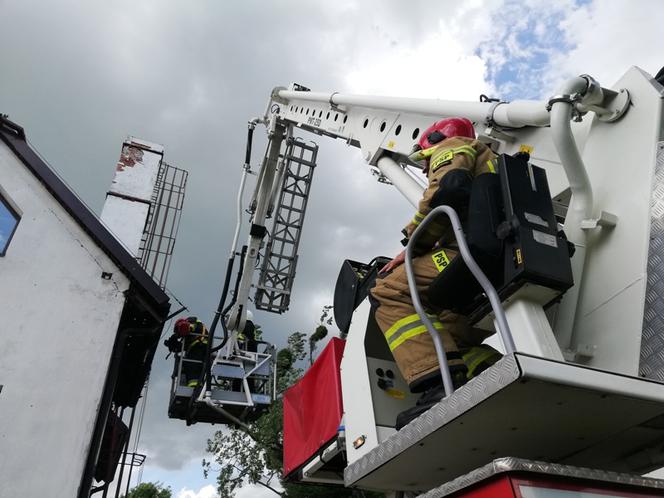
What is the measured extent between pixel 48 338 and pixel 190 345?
2353mm

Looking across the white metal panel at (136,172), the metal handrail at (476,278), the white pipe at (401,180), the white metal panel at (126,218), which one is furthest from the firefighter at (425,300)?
the white metal panel at (136,172)

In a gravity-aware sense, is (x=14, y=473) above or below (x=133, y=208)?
below

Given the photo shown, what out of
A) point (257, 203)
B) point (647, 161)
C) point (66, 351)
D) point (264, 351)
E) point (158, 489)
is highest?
point (158, 489)

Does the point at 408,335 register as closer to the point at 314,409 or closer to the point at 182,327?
the point at 314,409

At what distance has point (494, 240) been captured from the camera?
2328mm

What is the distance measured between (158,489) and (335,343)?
123 ft

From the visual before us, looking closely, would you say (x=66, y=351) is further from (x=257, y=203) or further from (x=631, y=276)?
(x=631, y=276)

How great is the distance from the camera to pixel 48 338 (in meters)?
6.35

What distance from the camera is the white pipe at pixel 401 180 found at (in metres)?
4.34

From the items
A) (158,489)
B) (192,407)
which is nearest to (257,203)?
(192,407)

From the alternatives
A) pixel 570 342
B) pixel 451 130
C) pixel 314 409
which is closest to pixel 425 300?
pixel 570 342

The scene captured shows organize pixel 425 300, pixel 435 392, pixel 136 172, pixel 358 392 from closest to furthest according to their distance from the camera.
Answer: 1. pixel 435 392
2. pixel 425 300
3. pixel 358 392
4. pixel 136 172

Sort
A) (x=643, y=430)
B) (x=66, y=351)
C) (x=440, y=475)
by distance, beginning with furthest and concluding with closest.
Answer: (x=66, y=351) < (x=440, y=475) < (x=643, y=430)

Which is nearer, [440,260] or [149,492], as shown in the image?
[440,260]
